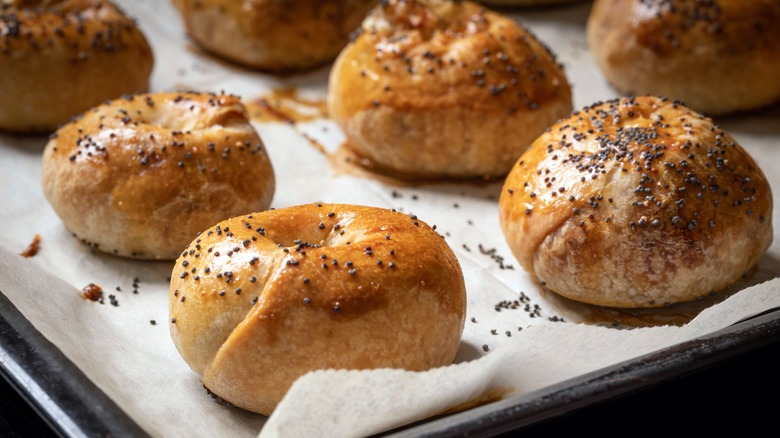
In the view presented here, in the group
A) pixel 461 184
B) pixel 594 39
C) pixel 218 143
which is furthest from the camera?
pixel 594 39

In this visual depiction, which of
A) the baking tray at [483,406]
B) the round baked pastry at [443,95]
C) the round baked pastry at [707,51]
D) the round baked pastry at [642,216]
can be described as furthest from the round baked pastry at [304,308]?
the round baked pastry at [707,51]

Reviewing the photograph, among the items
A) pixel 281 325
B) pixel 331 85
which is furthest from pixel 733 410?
pixel 331 85

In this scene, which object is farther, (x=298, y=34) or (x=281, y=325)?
(x=298, y=34)

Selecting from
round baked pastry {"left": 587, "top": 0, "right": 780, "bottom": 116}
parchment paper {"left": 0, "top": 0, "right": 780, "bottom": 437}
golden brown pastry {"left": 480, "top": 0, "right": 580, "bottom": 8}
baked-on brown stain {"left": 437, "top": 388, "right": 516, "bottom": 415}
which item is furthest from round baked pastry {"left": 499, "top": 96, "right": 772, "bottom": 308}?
golden brown pastry {"left": 480, "top": 0, "right": 580, "bottom": 8}

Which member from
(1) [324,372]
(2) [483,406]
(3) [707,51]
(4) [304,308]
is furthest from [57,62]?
(3) [707,51]

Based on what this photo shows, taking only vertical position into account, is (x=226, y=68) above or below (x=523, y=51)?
below

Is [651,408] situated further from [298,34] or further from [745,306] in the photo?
[298,34]

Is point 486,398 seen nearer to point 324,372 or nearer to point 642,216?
point 324,372
